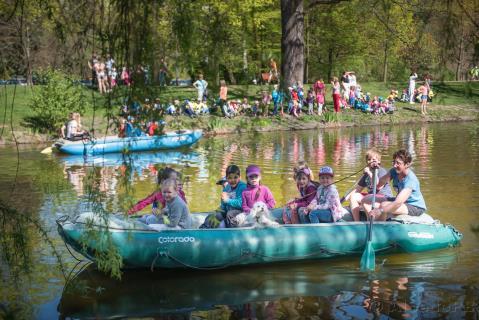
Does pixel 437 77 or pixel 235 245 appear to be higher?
pixel 437 77

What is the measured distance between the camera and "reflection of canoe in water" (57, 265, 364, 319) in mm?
7664

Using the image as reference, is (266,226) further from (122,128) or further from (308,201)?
(122,128)

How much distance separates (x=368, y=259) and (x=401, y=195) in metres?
0.97

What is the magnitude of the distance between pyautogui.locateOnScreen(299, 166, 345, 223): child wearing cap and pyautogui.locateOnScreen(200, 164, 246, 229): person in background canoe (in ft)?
2.79

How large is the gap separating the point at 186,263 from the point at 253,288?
897 mm

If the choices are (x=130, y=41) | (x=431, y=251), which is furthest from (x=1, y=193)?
(x=130, y=41)

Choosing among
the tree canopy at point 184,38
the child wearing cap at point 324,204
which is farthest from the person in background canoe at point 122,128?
the child wearing cap at point 324,204

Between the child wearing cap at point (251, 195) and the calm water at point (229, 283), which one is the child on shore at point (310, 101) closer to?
the calm water at point (229, 283)

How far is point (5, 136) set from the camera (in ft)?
78.9

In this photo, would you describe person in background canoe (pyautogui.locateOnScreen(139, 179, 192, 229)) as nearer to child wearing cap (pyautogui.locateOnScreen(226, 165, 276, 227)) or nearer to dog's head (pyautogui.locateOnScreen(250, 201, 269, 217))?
child wearing cap (pyautogui.locateOnScreen(226, 165, 276, 227))

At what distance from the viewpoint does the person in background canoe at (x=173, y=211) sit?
8.49 m

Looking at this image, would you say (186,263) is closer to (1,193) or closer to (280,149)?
(1,193)

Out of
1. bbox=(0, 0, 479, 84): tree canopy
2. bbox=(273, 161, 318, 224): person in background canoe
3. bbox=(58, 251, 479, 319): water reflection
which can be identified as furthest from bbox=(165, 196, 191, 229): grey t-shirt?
bbox=(0, 0, 479, 84): tree canopy

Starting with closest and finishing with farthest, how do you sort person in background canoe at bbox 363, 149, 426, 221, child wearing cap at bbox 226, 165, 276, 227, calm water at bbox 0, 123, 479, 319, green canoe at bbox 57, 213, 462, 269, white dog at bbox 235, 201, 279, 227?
calm water at bbox 0, 123, 479, 319, green canoe at bbox 57, 213, 462, 269, white dog at bbox 235, 201, 279, 227, child wearing cap at bbox 226, 165, 276, 227, person in background canoe at bbox 363, 149, 426, 221
